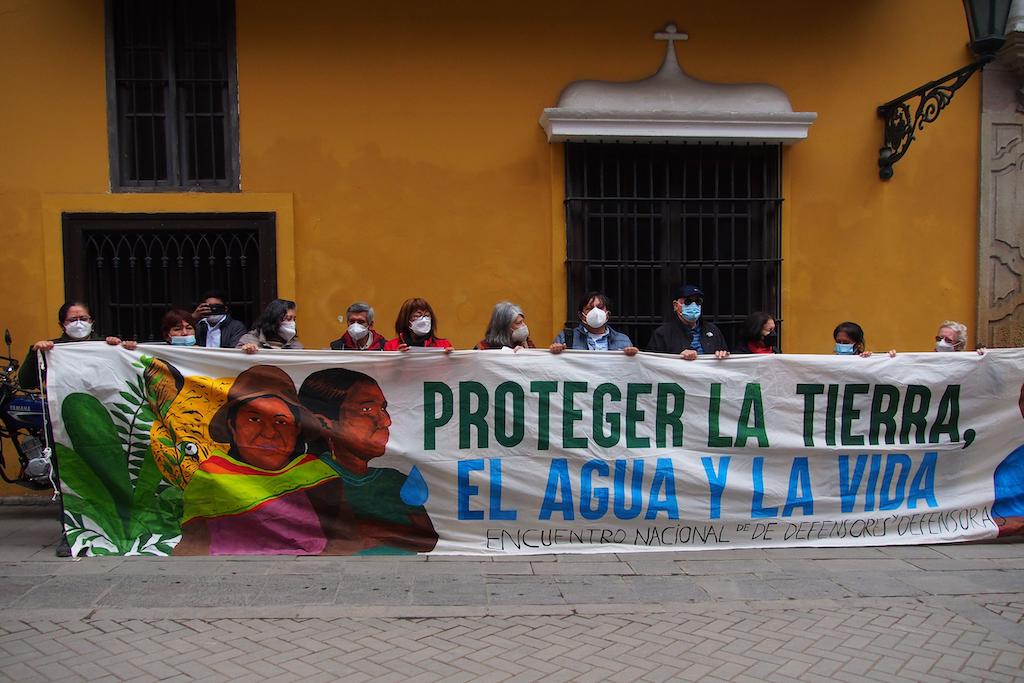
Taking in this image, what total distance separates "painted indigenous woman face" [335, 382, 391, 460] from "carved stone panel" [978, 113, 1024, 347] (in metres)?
Result: 5.63

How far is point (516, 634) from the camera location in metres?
4.38

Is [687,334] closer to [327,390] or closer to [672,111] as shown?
[672,111]

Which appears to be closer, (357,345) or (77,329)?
(77,329)

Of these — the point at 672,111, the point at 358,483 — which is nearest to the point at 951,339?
the point at 672,111

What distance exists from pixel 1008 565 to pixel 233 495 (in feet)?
16.2

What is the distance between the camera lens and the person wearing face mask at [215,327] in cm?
658

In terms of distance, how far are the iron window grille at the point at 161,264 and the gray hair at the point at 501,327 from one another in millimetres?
2181

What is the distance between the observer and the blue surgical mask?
6425mm

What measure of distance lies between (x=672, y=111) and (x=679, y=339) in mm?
2144

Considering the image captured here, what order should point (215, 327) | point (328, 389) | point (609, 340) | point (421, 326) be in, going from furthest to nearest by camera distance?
point (215, 327) < point (609, 340) < point (421, 326) < point (328, 389)

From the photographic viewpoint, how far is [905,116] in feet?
25.1

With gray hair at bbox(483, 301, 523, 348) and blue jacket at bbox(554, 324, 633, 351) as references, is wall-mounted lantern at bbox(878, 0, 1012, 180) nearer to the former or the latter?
blue jacket at bbox(554, 324, 633, 351)

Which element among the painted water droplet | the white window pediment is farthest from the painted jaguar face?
the white window pediment

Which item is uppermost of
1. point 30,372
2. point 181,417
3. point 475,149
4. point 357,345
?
point 475,149
